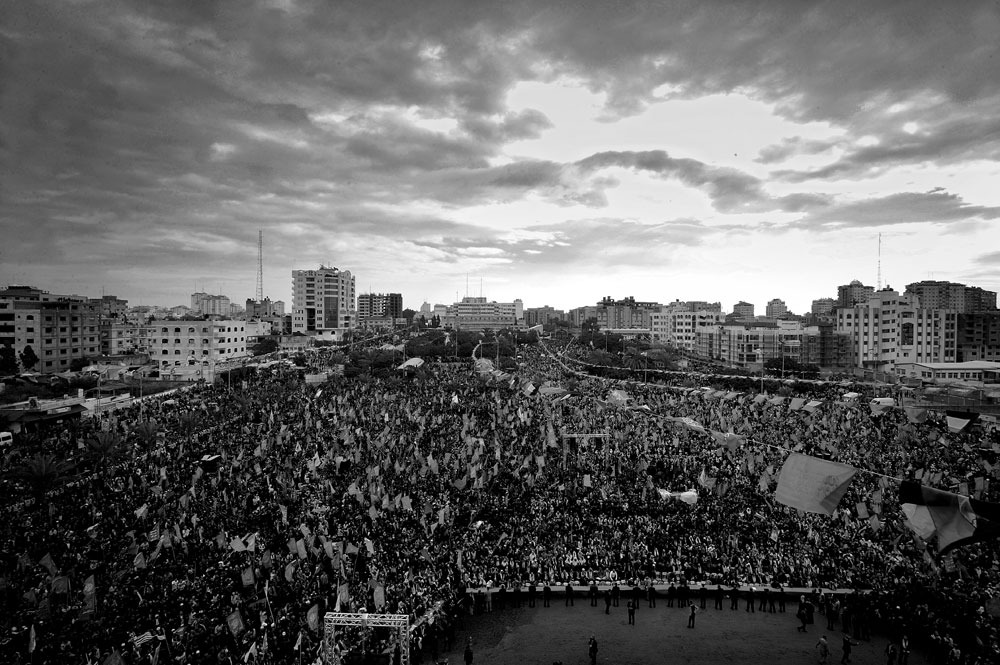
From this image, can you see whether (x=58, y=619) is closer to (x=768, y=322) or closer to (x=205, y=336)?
(x=205, y=336)

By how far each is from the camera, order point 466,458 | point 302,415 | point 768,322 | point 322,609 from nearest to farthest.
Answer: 1. point 322,609
2. point 466,458
3. point 302,415
4. point 768,322

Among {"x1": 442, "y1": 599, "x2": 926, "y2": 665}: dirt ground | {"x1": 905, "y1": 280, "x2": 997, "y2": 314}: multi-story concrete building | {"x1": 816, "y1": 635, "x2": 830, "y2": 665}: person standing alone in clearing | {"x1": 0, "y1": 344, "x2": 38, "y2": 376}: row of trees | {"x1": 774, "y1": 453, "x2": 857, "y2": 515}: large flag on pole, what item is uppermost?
{"x1": 905, "y1": 280, "x2": 997, "y2": 314}: multi-story concrete building

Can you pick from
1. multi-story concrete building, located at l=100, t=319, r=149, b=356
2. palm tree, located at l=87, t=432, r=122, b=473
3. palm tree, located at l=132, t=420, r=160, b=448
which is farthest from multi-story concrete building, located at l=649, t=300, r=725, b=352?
palm tree, located at l=87, t=432, r=122, b=473

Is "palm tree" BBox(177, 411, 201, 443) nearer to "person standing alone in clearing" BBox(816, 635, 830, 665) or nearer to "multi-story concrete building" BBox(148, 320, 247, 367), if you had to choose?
"person standing alone in clearing" BBox(816, 635, 830, 665)

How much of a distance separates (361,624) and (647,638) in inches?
299

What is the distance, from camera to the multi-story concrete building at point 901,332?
Result: 80375 mm

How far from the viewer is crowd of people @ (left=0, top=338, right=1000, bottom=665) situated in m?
14.3

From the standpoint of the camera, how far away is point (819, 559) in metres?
18.6

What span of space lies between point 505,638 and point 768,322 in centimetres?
12406

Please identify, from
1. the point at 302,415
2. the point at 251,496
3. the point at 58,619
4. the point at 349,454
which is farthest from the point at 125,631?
the point at 302,415

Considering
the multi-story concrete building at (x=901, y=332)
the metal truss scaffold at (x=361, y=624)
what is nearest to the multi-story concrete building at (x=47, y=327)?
the metal truss scaffold at (x=361, y=624)

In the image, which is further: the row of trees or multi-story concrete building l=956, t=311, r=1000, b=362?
multi-story concrete building l=956, t=311, r=1000, b=362

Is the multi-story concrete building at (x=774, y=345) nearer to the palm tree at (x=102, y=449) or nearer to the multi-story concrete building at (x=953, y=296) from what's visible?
the multi-story concrete building at (x=953, y=296)

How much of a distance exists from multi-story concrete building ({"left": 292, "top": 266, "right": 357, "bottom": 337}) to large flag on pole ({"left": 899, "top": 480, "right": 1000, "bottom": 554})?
146 meters
